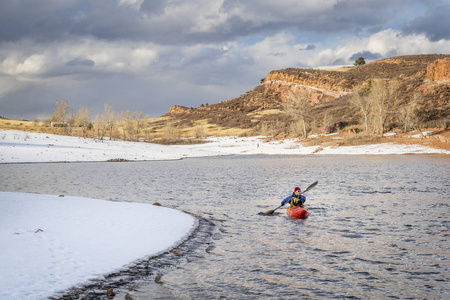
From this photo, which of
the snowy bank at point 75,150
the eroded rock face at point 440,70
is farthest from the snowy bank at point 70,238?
the eroded rock face at point 440,70

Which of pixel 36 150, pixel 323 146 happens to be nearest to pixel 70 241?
pixel 36 150

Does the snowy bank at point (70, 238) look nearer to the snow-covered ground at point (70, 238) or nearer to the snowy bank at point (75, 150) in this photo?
the snow-covered ground at point (70, 238)

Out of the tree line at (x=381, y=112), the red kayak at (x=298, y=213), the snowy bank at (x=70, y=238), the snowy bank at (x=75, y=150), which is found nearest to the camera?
the snowy bank at (x=70, y=238)

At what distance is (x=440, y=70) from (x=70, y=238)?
10318 cm

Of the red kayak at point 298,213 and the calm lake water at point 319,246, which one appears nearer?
the calm lake water at point 319,246

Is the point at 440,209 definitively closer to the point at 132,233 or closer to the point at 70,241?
the point at 132,233

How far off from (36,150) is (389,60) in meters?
185

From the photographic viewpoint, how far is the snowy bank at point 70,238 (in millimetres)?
7926

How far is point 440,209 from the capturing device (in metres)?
16.2

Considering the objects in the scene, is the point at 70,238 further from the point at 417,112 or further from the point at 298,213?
the point at 417,112

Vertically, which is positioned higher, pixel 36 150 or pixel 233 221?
pixel 36 150

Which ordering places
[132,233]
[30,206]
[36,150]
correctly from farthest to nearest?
[36,150], [30,206], [132,233]

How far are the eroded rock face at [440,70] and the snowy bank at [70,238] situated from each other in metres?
95.9

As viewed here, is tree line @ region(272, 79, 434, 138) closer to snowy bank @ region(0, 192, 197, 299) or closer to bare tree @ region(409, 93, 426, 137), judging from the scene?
bare tree @ region(409, 93, 426, 137)
